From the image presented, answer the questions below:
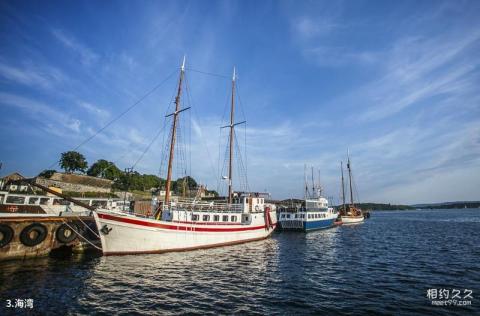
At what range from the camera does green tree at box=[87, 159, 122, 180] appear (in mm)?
112375

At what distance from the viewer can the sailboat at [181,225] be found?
80.5 feet

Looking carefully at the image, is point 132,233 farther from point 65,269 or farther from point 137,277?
point 137,277

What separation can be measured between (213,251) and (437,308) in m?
20.6

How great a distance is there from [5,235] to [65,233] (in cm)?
474

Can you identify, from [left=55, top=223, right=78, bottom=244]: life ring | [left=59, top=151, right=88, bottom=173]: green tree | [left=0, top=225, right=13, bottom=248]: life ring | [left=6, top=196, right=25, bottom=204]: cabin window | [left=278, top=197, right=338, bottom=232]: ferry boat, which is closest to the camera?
[left=0, top=225, right=13, bottom=248]: life ring

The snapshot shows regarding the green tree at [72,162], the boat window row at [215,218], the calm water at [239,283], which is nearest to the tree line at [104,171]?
the green tree at [72,162]

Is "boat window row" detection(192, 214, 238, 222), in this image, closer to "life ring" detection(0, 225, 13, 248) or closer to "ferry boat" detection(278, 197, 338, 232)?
"life ring" detection(0, 225, 13, 248)

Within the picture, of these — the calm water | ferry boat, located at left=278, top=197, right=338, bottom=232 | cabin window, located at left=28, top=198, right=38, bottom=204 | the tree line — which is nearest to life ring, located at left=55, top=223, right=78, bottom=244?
the calm water

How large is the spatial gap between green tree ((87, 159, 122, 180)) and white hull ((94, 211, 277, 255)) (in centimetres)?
9655

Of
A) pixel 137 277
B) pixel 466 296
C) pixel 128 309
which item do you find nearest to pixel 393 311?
pixel 466 296

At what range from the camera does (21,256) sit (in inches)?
874

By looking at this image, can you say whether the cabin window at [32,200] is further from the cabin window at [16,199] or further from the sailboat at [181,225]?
the sailboat at [181,225]

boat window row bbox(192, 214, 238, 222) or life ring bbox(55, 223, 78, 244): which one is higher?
boat window row bbox(192, 214, 238, 222)

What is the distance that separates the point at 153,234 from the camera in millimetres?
25859
